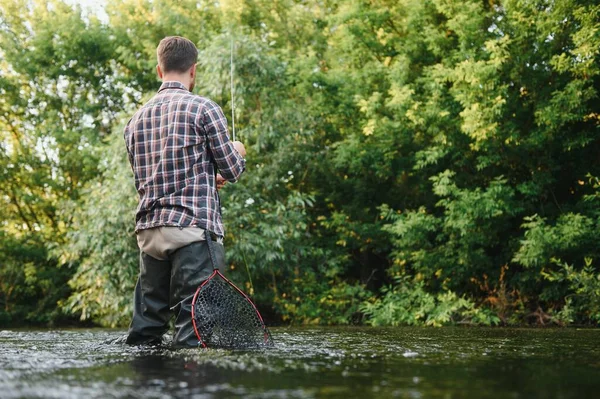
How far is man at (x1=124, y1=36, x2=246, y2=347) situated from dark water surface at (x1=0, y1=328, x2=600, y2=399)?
0.46 m

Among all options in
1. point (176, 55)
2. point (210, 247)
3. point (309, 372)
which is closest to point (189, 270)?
point (210, 247)

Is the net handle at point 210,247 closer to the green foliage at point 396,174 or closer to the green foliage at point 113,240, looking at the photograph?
the green foliage at point 396,174

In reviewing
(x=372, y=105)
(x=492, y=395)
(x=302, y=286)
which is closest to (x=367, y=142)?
(x=372, y=105)

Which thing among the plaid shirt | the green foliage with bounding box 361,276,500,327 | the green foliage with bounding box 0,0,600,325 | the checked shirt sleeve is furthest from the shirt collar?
the green foliage with bounding box 361,276,500,327

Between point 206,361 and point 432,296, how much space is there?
8326 mm

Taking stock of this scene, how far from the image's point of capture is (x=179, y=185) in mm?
3949

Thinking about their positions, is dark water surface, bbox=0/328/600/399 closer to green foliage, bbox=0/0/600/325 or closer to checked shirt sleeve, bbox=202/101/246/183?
checked shirt sleeve, bbox=202/101/246/183

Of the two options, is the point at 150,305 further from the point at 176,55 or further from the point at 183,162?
the point at 176,55

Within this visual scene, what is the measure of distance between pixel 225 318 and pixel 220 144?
0.96m

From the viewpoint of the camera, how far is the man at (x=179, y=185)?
3932mm

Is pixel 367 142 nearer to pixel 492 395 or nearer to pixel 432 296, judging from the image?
pixel 432 296

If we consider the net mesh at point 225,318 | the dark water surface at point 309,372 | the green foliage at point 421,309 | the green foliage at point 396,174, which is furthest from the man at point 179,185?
the green foliage at point 421,309

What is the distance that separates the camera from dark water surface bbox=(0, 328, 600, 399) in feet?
6.88

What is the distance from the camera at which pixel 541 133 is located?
10289 mm
